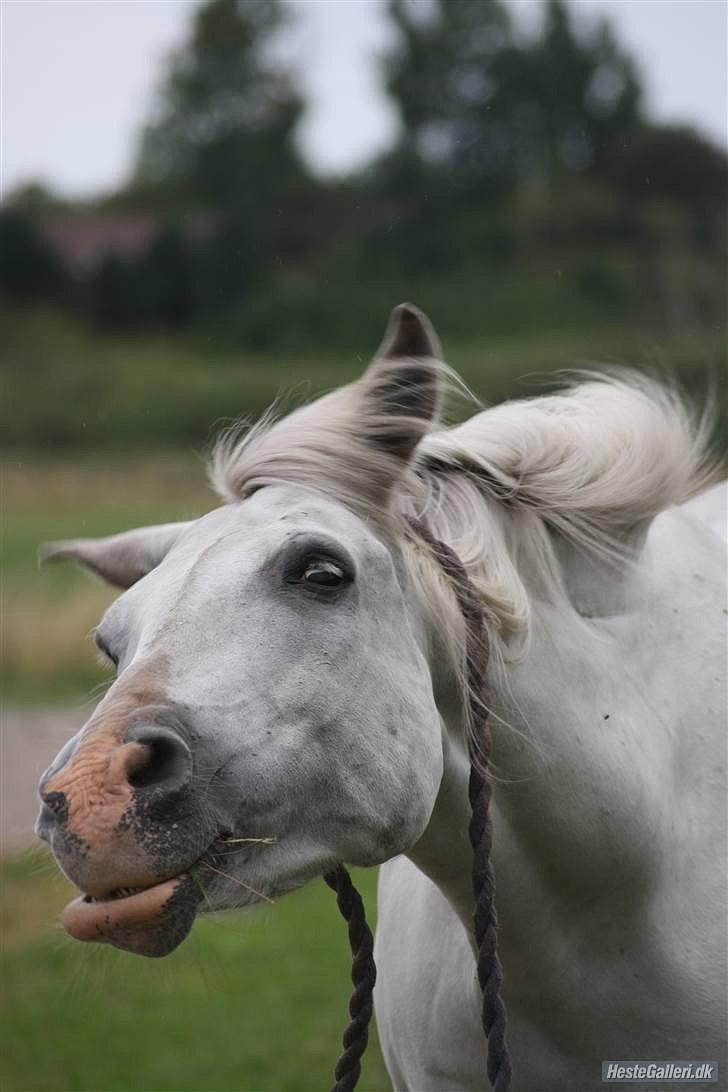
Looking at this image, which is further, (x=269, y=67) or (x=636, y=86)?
(x=269, y=67)

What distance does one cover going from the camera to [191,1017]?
262 inches

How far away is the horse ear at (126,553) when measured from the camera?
9.51 feet

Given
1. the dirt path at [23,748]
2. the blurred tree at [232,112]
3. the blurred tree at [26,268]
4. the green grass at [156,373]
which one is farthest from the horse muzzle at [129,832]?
the blurred tree at [232,112]

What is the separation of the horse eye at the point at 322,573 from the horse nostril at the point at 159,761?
1.28 feet

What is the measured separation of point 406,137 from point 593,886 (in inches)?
1257

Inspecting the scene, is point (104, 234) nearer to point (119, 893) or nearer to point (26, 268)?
point (26, 268)

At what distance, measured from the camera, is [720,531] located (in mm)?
3508

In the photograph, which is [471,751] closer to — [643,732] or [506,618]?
[506,618]

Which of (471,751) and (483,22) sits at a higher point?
(471,751)

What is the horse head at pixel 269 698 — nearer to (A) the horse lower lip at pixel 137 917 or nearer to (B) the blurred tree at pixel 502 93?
(A) the horse lower lip at pixel 137 917

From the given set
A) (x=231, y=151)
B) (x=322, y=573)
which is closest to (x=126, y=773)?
(x=322, y=573)

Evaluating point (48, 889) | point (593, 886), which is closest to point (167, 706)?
point (593, 886)

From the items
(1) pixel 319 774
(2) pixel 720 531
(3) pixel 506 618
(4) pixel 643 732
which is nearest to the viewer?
(1) pixel 319 774

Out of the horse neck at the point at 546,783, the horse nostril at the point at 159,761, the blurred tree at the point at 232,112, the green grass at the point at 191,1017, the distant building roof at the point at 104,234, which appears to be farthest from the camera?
the blurred tree at the point at 232,112
